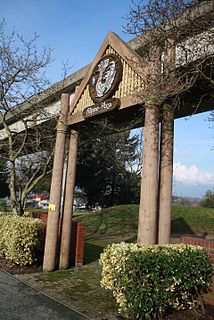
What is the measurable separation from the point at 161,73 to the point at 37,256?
20.2 ft

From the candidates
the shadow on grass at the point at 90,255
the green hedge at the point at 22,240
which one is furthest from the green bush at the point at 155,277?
the shadow on grass at the point at 90,255

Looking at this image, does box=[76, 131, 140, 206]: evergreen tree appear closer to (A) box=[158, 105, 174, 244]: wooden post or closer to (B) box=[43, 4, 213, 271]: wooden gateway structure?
(B) box=[43, 4, 213, 271]: wooden gateway structure

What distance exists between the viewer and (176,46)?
527 centimetres

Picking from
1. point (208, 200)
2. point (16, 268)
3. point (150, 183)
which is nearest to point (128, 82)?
point (150, 183)

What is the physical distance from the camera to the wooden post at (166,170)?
20.0ft

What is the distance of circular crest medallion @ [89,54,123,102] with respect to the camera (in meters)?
7.17

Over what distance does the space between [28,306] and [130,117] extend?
4.70 meters

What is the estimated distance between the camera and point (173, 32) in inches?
199

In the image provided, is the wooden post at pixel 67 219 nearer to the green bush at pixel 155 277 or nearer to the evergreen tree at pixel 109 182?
the green bush at pixel 155 277

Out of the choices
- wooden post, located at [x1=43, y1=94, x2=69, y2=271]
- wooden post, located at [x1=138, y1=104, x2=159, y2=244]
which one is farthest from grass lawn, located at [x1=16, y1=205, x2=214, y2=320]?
wooden post, located at [x1=138, y1=104, x2=159, y2=244]

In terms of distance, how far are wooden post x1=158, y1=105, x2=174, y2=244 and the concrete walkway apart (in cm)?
218

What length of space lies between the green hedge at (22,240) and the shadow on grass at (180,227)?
1398cm

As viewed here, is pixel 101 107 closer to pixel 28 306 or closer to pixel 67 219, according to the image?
pixel 67 219

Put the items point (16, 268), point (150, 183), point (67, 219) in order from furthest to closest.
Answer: point (67, 219)
point (16, 268)
point (150, 183)
